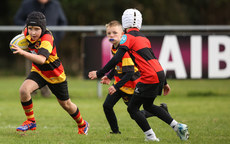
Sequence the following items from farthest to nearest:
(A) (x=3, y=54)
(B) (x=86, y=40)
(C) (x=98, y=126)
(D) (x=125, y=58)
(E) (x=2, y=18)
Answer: (E) (x=2, y=18) → (A) (x=3, y=54) → (B) (x=86, y=40) → (C) (x=98, y=126) → (D) (x=125, y=58)

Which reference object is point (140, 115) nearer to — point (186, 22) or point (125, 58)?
point (125, 58)

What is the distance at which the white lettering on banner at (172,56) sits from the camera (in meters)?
12.4

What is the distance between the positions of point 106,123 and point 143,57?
2.60m

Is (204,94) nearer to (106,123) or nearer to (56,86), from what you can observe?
(106,123)

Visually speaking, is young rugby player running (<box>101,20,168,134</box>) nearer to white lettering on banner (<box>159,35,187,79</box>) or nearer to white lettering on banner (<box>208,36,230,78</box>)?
white lettering on banner (<box>159,35,187,79</box>)

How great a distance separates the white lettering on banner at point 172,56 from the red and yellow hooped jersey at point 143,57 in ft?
20.0

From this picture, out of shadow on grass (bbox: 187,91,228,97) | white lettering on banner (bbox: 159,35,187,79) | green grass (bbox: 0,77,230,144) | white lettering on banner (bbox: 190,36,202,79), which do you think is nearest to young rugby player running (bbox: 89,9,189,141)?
green grass (bbox: 0,77,230,144)

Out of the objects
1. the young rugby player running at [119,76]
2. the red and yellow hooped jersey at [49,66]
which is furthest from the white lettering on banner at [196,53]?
the red and yellow hooped jersey at [49,66]

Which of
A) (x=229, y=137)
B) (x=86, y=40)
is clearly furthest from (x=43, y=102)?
(x=229, y=137)

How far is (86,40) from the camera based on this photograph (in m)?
12.6

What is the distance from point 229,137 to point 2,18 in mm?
25574

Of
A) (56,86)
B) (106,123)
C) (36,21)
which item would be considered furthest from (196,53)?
(36,21)

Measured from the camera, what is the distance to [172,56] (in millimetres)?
12422

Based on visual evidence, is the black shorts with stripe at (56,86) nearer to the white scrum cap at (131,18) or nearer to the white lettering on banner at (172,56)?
the white scrum cap at (131,18)
